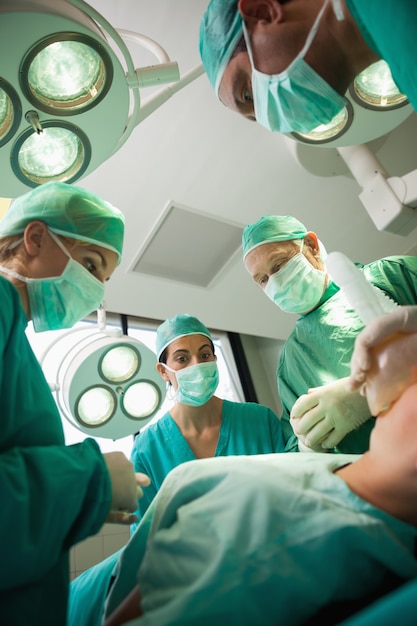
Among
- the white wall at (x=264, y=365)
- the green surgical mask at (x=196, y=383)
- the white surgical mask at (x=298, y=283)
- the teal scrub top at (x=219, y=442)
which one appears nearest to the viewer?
the white surgical mask at (x=298, y=283)

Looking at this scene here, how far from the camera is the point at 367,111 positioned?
1563 millimetres

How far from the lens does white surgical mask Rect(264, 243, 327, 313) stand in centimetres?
167

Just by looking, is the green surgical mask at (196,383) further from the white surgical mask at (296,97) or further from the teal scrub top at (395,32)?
the teal scrub top at (395,32)

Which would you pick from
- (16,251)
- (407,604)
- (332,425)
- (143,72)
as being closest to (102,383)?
(16,251)

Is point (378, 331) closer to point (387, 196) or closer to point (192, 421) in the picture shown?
point (387, 196)

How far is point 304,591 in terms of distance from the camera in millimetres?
627

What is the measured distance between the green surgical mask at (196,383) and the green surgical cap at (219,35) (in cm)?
131

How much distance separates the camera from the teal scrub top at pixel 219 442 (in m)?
1.98

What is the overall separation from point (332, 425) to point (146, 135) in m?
1.61

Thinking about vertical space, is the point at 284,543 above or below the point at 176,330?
below

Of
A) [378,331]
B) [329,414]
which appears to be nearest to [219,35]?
[378,331]

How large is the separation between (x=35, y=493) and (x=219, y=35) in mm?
1199

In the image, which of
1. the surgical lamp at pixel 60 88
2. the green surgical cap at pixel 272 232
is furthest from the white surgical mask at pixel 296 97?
the green surgical cap at pixel 272 232

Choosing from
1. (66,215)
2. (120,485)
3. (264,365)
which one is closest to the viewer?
(120,485)
